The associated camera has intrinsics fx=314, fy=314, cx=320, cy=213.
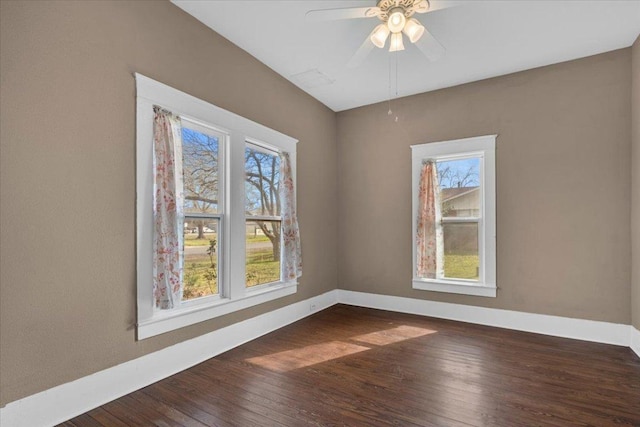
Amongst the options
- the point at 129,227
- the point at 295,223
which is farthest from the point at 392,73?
the point at 129,227

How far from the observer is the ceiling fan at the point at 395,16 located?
2.14 metres

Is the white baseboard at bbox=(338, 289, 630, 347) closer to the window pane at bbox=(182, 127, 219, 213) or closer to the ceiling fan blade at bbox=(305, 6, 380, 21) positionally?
the window pane at bbox=(182, 127, 219, 213)

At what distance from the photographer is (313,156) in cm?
466

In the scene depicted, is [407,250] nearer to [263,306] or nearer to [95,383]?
[263,306]

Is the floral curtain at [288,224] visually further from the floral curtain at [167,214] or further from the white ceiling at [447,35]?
the floral curtain at [167,214]

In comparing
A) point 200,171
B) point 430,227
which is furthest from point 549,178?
point 200,171

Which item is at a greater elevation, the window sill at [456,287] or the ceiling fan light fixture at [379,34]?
the ceiling fan light fixture at [379,34]

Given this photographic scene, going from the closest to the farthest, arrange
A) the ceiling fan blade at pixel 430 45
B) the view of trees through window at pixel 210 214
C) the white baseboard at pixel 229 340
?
1. the white baseboard at pixel 229 340
2. the ceiling fan blade at pixel 430 45
3. the view of trees through window at pixel 210 214

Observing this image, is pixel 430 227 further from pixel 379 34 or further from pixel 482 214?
pixel 379 34

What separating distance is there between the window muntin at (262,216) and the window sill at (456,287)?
2020 mm

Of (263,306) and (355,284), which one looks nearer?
(263,306)

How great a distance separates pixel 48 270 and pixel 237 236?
5.20ft

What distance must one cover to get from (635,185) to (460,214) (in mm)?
1701

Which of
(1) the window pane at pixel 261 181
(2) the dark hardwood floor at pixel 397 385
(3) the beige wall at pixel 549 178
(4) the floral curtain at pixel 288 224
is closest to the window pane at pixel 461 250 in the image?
(3) the beige wall at pixel 549 178
